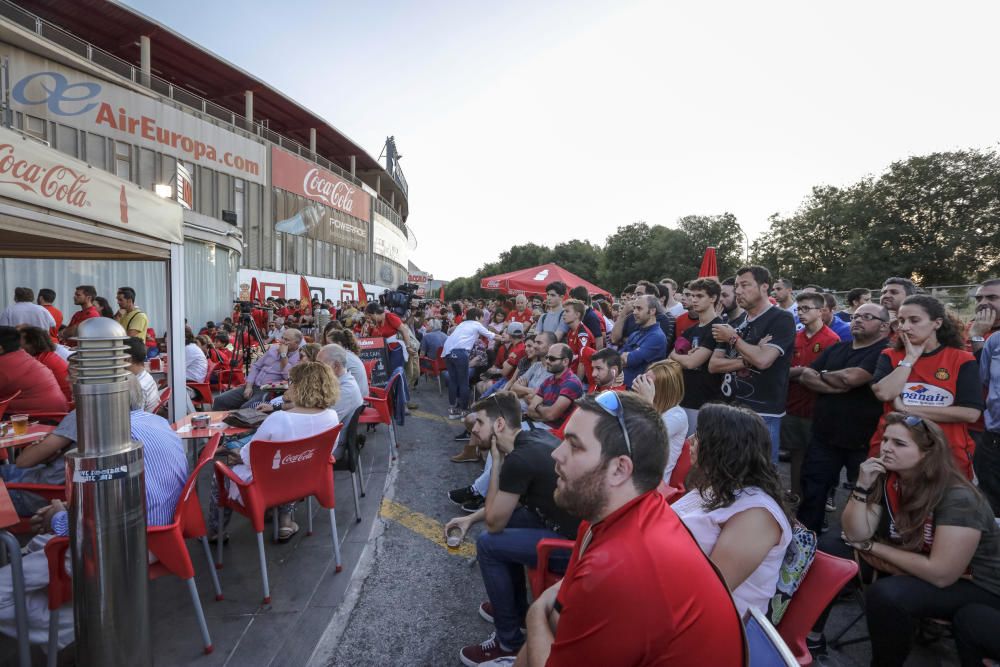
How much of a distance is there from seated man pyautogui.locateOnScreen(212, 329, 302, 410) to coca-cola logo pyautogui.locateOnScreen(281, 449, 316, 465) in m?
2.90

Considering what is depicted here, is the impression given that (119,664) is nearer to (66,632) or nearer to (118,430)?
(118,430)

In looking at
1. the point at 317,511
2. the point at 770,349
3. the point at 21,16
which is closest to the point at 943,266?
the point at 770,349

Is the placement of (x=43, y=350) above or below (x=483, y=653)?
above

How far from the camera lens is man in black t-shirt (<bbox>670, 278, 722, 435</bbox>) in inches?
150

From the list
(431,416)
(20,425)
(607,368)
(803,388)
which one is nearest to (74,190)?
(20,425)

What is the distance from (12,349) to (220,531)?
2.35 metres

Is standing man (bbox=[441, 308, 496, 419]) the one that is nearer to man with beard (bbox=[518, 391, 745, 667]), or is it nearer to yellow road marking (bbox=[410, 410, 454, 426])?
yellow road marking (bbox=[410, 410, 454, 426])

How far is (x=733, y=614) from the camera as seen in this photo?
3.95 ft

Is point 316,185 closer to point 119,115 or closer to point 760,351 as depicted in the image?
point 119,115

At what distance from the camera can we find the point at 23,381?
408cm

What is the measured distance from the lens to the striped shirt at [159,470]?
2.45 meters

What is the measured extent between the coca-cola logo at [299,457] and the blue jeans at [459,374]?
443 cm

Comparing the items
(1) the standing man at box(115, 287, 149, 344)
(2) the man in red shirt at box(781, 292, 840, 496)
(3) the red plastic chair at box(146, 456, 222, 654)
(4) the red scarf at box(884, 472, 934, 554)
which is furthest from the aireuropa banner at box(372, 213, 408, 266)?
(4) the red scarf at box(884, 472, 934, 554)

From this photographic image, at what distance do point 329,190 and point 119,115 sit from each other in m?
12.6
